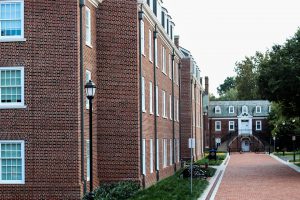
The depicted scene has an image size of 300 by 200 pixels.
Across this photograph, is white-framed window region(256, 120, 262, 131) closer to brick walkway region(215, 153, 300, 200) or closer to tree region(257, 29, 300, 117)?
tree region(257, 29, 300, 117)

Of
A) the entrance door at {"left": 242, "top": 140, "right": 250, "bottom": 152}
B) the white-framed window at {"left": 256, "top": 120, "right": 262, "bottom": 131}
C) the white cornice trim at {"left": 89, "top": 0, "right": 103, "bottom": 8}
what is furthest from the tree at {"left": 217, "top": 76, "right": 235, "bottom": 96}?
the white cornice trim at {"left": 89, "top": 0, "right": 103, "bottom": 8}

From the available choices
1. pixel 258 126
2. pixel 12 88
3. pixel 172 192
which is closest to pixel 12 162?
pixel 12 88

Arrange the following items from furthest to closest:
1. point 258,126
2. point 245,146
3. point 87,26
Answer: point 258,126 → point 245,146 → point 87,26

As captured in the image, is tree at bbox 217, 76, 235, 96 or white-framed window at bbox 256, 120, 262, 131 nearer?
white-framed window at bbox 256, 120, 262, 131

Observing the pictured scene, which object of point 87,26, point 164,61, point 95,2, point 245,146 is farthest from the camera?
point 245,146

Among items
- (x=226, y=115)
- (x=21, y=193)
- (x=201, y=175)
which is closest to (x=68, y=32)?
(x=21, y=193)

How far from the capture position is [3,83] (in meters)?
22.7

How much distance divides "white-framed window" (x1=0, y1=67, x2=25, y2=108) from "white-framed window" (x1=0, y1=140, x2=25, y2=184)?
1.49 meters

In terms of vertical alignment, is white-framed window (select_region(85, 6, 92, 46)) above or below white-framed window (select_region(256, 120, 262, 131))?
above

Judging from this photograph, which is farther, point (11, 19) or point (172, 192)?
point (172, 192)

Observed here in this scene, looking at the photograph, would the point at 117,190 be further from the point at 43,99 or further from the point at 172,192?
the point at 43,99

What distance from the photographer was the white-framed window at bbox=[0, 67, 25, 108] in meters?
22.7

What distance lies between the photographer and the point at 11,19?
22.8 metres

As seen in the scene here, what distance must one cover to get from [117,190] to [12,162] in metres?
4.12
